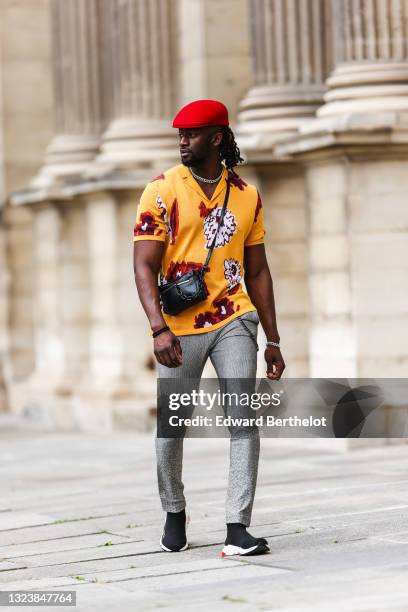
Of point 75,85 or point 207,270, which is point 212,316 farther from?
point 75,85

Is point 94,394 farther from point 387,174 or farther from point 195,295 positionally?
point 195,295

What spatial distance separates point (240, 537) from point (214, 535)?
90 centimetres

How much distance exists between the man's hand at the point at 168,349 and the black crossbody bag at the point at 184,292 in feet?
0.54

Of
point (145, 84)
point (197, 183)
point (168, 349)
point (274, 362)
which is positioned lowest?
point (274, 362)

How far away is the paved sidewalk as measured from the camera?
664cm

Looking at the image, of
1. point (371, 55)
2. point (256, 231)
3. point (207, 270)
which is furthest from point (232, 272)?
point (371, 55)

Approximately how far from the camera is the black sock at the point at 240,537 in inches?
298

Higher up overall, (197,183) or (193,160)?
(193,160)

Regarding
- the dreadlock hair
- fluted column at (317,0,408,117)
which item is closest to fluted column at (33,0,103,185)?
fluted column at (317,0,408,117)

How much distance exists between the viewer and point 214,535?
8.45m

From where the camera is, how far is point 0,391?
22578mm

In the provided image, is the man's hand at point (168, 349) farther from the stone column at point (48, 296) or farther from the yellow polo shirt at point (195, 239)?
the stone column at point (48, 296)

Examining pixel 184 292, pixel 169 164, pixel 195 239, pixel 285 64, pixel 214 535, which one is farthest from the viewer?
pixel 169 164

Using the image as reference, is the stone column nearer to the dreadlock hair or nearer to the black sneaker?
the dreadlock hair
